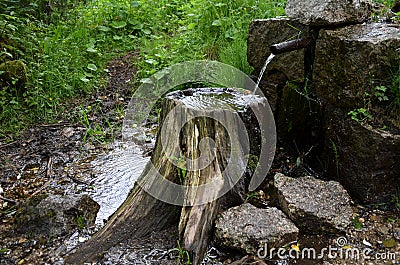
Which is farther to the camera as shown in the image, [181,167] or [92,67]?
[92,67]

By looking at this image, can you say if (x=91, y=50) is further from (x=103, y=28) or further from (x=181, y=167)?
(x=181, y=167)

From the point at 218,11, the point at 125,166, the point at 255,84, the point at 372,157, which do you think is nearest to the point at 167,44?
the point at 218,11

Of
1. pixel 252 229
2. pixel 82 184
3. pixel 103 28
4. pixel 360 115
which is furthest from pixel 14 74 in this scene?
pixel 360 115

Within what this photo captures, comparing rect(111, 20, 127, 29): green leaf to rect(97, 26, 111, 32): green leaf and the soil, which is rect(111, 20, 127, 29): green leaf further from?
the soil

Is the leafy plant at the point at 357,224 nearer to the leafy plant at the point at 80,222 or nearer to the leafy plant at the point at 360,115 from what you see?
Result: the leafy plant at the point at 360,115

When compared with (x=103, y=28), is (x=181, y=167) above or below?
below

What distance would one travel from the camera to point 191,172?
2639 mm

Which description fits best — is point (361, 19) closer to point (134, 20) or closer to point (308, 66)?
point (308, 66)

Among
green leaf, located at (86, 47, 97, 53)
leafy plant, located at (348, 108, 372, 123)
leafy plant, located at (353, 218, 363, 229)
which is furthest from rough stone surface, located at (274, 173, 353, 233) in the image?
green leaf, located at (86, 47, 97, 53)

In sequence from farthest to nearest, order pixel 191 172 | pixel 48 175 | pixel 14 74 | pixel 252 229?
pixel 14 74
pixel 48 175
pixel 191 172
pixel 252 229

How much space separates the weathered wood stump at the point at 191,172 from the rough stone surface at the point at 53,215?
29cm

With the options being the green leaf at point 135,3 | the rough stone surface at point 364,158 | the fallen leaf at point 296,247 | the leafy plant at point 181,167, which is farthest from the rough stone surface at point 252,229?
the green leaf at point 135,3

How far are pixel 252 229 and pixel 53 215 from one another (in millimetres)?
1438

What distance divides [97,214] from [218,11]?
3.79 metres
